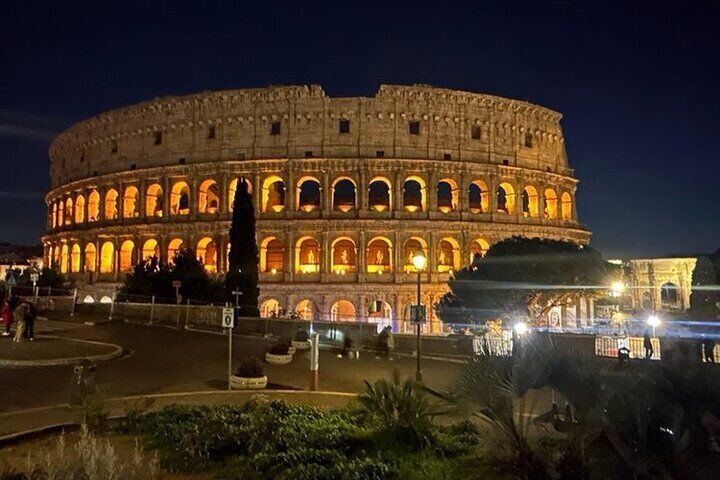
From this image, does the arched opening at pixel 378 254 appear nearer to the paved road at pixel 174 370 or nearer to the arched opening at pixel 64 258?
the paved road at pixel 174 370

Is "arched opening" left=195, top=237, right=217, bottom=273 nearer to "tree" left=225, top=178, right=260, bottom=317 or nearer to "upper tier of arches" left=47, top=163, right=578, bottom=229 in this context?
"upper tier of arches" left=47, top=163, right=578, bottom=229

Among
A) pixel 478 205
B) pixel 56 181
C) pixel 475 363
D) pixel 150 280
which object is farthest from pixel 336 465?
pixel 56 181

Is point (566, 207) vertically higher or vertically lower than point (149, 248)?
higher

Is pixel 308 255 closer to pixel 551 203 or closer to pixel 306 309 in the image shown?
pixel 306 309

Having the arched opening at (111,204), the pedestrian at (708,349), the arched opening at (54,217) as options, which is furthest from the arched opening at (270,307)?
the pedestrian at (708,349)

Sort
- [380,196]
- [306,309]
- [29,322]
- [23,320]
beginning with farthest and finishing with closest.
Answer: [380,196] → [306,309] → [29,322] → [23,320]

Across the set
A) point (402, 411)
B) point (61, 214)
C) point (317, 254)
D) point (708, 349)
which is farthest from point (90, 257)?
point (708, 349)

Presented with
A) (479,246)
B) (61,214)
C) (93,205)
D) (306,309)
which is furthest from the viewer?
(61,214)
